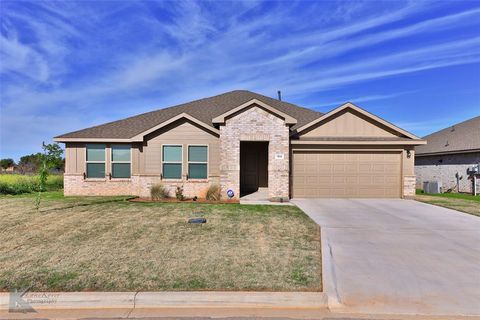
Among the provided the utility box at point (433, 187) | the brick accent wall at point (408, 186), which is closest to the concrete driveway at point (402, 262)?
Answer: the brick accent wall at point (408, 186)

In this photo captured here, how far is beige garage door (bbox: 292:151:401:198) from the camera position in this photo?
552 inches

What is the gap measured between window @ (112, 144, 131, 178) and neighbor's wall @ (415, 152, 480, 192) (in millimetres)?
20957

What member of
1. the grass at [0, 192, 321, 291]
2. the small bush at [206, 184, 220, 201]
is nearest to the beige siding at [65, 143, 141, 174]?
the small bush at [206, 184, 220, 201]

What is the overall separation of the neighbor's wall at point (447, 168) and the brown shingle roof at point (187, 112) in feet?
32.8

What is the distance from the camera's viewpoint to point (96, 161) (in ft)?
49.0

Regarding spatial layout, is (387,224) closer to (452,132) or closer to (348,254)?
(348,254)

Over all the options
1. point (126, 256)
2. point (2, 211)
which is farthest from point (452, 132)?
point (2, 211)

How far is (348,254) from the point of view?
588 centimetres

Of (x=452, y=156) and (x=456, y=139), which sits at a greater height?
(x=456, y=139)

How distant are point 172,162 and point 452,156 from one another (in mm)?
19135

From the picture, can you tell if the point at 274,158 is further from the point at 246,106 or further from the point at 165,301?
the point at 165,301

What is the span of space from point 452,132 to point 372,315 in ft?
81.3

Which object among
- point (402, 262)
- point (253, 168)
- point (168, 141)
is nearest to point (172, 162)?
point (168, 141)

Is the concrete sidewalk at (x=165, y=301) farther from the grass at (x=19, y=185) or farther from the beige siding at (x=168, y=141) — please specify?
the grass at (x=19, y=185)
